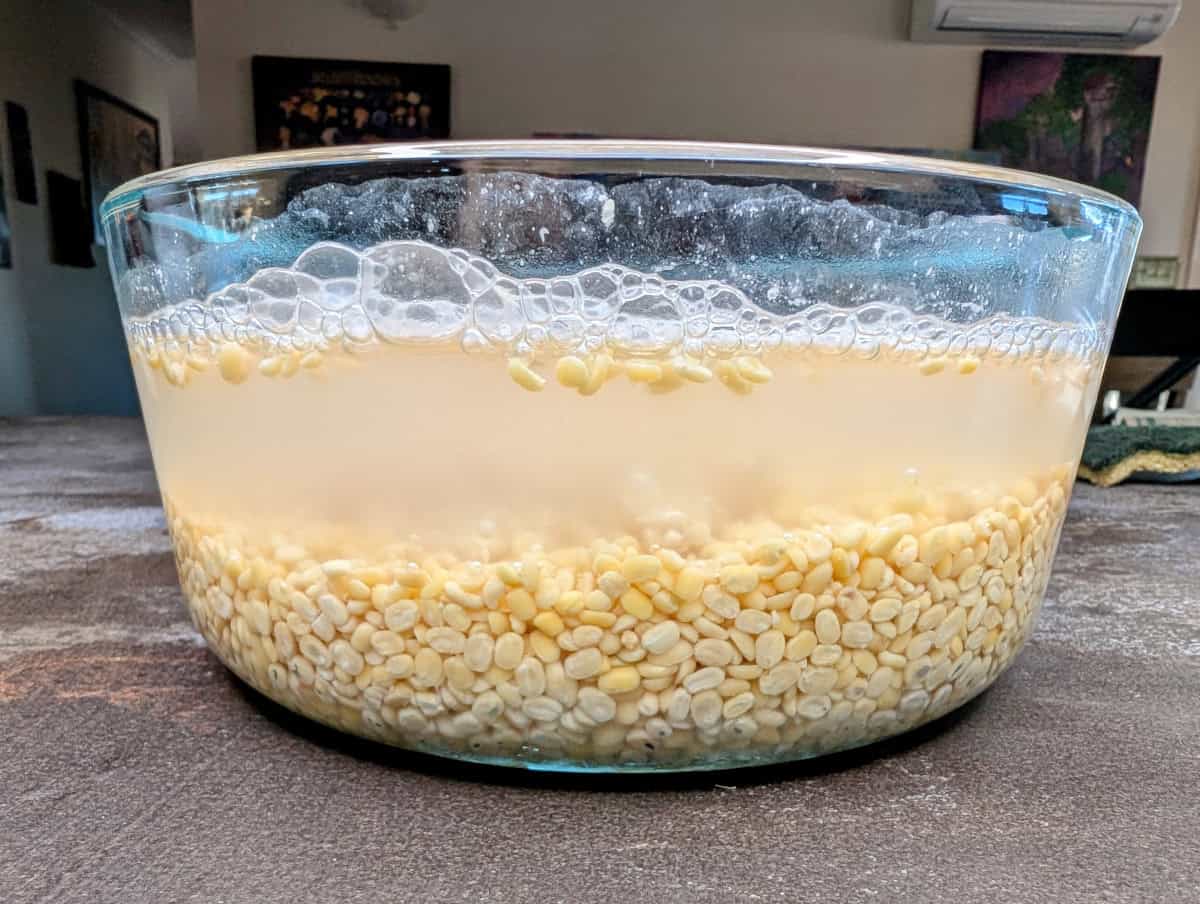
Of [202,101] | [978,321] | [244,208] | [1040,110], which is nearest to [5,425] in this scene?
[202,101]

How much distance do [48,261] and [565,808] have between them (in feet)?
10.7

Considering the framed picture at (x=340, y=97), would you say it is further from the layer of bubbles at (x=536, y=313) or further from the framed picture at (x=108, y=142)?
the layer of bubbles at (x=536, y=313)

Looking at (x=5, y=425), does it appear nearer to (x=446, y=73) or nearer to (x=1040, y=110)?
(x=446, y=73)

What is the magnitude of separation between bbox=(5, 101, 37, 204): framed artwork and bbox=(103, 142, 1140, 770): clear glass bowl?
300cm

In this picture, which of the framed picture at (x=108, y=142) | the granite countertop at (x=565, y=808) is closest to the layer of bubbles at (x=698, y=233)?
the granite countertop at (x=565, y=808)

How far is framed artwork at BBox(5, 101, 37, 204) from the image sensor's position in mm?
2645

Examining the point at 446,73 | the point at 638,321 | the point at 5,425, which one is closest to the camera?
the point at 638,321

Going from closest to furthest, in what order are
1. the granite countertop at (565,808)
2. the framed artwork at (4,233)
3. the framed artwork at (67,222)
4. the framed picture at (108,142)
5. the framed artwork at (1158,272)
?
the granite countertop at (565,808)
the framed artwork at (1158,272)
the framed artwork at (4,233)
the framed artwork at (67,222)
the framed picture at (108,142)

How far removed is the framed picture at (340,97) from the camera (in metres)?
2.08

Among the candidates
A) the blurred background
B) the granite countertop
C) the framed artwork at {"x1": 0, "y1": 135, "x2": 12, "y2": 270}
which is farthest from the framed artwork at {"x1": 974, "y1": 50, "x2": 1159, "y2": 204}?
the framed artwork at {"x1": 0, "y1": 135, "x2": 12, "y2": 270}

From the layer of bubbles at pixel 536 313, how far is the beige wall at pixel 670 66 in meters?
2.00

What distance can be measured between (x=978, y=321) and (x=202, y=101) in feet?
7.44

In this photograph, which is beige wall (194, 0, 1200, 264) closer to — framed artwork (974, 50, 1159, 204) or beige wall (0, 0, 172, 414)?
framed artwork (974, 50, 1159, 204)

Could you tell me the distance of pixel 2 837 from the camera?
10.3 inches
